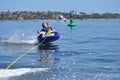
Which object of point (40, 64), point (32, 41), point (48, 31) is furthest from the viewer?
point (32, 41)

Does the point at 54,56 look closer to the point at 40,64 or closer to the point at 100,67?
the point at 40,64

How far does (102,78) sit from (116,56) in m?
5.56

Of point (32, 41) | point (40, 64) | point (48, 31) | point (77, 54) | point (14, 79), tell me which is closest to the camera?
point (14, 79)

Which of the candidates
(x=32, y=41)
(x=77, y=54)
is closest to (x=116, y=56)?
(x=77, y=54)

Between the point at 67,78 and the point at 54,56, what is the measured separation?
5923 mm

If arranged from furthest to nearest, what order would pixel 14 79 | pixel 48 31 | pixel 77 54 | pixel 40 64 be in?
pixel 48 31
pixel 77 54
pixel 40 64
pixel 14 79

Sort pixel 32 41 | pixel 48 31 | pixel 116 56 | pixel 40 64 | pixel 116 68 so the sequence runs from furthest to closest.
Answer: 1. pixel 32 41
2. pixel 48 31
3. pixel 116 56
4. pixel 40 64
5. pixel 116 68

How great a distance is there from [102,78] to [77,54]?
674cm

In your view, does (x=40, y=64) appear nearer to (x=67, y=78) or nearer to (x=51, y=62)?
(x=51, y=62)

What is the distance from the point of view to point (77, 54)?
19484 millimetres

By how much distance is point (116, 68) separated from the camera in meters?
14.7

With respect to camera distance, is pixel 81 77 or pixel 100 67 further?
pixel 100 67

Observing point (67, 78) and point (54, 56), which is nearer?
point (67, 78)

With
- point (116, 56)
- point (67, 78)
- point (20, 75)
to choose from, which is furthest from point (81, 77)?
point (116, 56)
